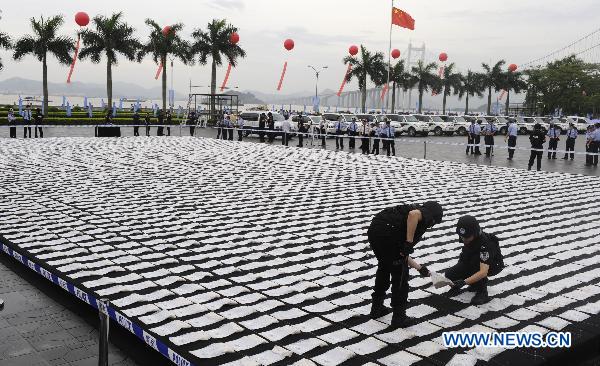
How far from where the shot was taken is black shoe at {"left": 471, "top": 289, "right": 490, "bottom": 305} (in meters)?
5.36

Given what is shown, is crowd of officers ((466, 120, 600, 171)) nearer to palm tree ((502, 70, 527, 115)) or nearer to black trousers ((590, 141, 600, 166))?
black trousers ((590, 141, 600, 166))

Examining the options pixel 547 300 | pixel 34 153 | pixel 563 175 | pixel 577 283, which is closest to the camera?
pixel 547 300

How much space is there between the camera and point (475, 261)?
538cm

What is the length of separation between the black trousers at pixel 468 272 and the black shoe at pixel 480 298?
36mm

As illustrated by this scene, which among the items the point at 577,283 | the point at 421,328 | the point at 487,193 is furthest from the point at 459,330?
the point at 487,193

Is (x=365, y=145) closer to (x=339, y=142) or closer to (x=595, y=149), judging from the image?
(x=339, y=142)

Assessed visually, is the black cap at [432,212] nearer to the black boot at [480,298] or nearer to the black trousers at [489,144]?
the black boot at [480,298]

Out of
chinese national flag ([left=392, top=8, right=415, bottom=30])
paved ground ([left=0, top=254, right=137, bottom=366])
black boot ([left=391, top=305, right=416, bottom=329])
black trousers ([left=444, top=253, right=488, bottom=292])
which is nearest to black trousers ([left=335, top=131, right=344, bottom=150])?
chinese national flag ([left=392, top=8, right=415, bottom=30])

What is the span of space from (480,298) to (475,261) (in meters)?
0.36

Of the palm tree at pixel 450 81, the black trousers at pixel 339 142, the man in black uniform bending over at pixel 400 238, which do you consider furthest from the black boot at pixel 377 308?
the palm tree at pixel 450 81

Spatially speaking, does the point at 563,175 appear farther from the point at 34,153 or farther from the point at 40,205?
the point at 34,153

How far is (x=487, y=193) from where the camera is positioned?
39.5 ft

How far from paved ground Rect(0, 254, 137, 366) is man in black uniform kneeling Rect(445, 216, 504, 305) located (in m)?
3.12

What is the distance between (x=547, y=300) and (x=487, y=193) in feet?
22.3
